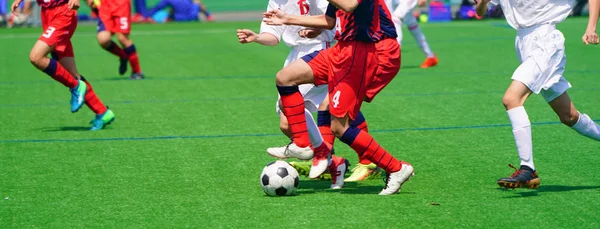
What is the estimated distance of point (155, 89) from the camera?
44.8 ft

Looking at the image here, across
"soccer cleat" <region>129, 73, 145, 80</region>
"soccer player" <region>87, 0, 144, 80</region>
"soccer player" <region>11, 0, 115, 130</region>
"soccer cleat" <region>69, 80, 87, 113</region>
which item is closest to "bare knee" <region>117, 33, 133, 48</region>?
"soccer player" <region>87, 0, 144, 80</region>

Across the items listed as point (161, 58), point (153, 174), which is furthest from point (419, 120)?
point (161, 58)

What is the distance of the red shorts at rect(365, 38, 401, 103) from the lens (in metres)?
6.41

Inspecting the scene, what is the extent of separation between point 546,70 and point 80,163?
378 centimetres

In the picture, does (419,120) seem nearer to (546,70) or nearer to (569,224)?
(546,70)

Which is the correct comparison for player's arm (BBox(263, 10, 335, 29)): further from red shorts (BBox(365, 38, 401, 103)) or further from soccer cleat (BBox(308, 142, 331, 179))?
soccer cleat (BBox(308, 142, 331, 179))

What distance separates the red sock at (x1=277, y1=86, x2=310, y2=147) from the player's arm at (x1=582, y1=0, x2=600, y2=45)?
1879 mm

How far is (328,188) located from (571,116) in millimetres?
1741

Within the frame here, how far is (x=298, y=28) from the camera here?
732 cm

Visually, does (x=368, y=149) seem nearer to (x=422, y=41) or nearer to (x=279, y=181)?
(x=279, y=181)

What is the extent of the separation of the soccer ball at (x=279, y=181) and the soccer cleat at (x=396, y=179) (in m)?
0.61

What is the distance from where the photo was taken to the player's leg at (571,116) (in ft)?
22.3

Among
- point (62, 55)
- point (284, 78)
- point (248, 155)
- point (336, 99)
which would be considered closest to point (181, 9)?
point (62, 55)

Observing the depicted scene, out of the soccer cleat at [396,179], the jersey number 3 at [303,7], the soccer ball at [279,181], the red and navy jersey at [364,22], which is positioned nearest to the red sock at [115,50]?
the jersey number 3 at [303,7]
